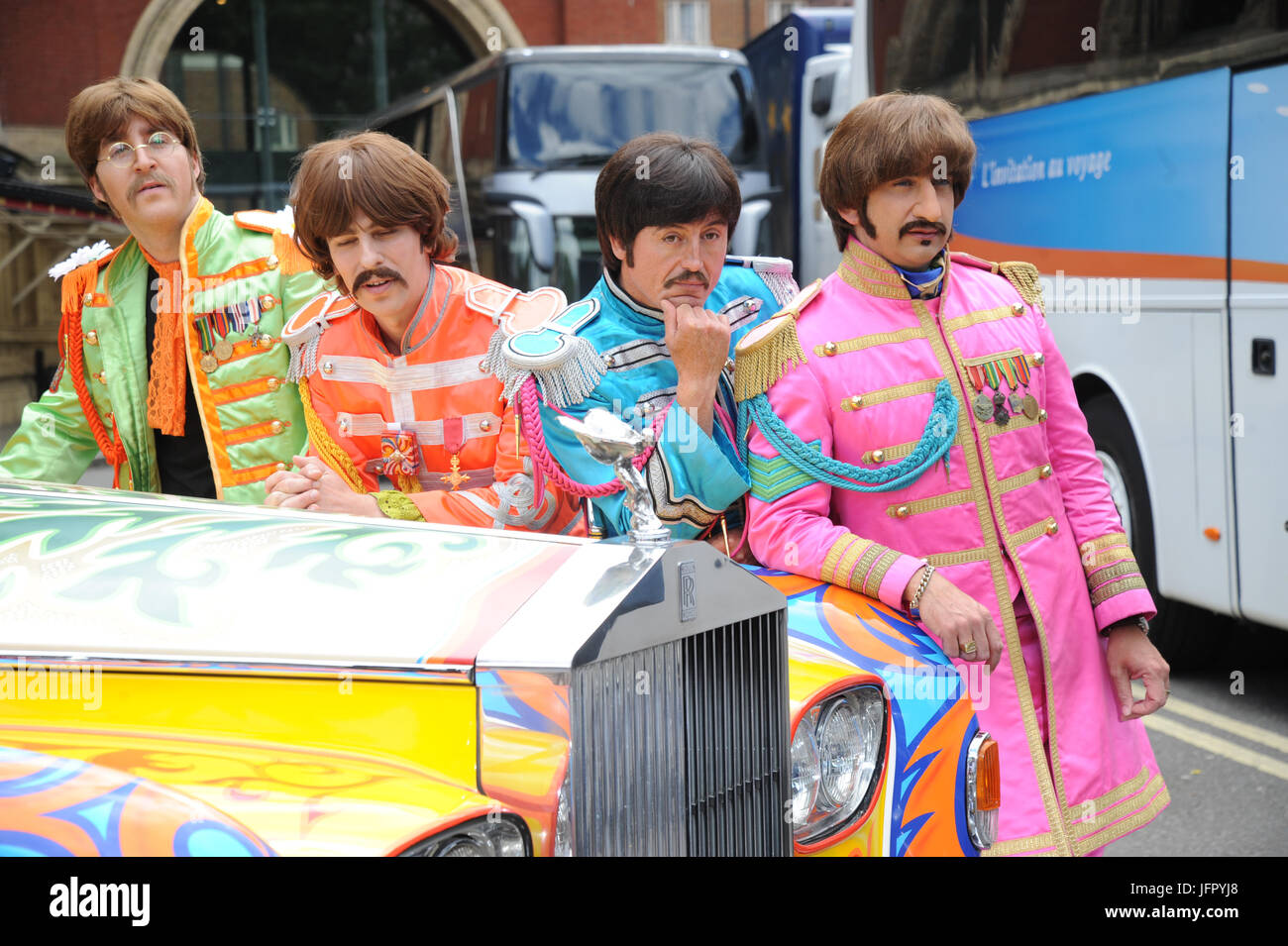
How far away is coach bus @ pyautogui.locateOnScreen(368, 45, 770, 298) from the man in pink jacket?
28.4ft

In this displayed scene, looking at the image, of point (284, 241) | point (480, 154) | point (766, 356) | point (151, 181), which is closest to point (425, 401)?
point (284, 241)

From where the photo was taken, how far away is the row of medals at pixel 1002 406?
253 cm

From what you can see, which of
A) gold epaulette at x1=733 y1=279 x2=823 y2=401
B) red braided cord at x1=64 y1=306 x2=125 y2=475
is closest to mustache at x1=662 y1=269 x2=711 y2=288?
gold epaulette at x1=733 y1=279 x2=823 y2=401

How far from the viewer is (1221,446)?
5.45 m

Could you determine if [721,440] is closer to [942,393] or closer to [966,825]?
[942,393]

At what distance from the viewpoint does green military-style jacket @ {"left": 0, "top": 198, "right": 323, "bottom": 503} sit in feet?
10.3

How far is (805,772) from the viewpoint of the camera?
223cm

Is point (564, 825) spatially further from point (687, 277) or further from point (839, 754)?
point (687, 277)

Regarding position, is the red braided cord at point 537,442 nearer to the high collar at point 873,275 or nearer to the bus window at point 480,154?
A: the high collar at point 873,275

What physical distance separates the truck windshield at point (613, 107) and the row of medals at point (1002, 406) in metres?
9.14

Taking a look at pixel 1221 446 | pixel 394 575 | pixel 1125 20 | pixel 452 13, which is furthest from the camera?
pixel 452 13

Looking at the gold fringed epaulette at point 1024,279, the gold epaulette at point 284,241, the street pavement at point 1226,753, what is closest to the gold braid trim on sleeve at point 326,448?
the gold epaulette at point 284,241
